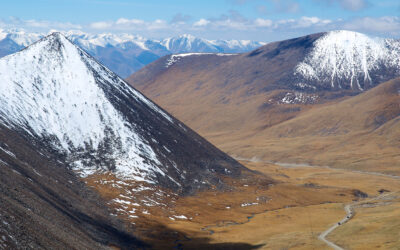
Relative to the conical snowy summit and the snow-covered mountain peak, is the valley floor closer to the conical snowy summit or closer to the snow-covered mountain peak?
the conical snowy summit

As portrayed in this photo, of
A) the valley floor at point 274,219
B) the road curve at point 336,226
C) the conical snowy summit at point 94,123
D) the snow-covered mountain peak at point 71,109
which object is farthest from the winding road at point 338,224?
the snow-covered mountain peak at point 71,109

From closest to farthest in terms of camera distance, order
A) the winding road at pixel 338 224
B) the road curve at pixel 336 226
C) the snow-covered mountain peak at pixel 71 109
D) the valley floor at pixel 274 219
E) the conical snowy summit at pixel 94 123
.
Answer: the road curve at pixel 336 226 < the winding road at pixel 338 224 < the valley floor at pixel 274 219 < the snow-covered mountain peak at pixel 71 109 < the conical snowy summit at pixel 94 123

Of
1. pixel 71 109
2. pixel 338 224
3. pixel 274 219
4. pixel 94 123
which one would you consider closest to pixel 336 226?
pixel 338 224

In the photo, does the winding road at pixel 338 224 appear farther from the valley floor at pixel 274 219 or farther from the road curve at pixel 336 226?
the valley floor at pixel 274 219

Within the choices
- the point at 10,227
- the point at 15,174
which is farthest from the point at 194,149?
the point at 10,227

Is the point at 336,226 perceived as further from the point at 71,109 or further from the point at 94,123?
the point at 71,109

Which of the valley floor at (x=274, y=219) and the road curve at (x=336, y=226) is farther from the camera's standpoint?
the valley floor at (x=274, y=219)

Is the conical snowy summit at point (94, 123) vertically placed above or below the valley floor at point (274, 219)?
above

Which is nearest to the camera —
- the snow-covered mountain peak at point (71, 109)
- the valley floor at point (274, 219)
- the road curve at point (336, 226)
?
the road curve at point (336, 226)
